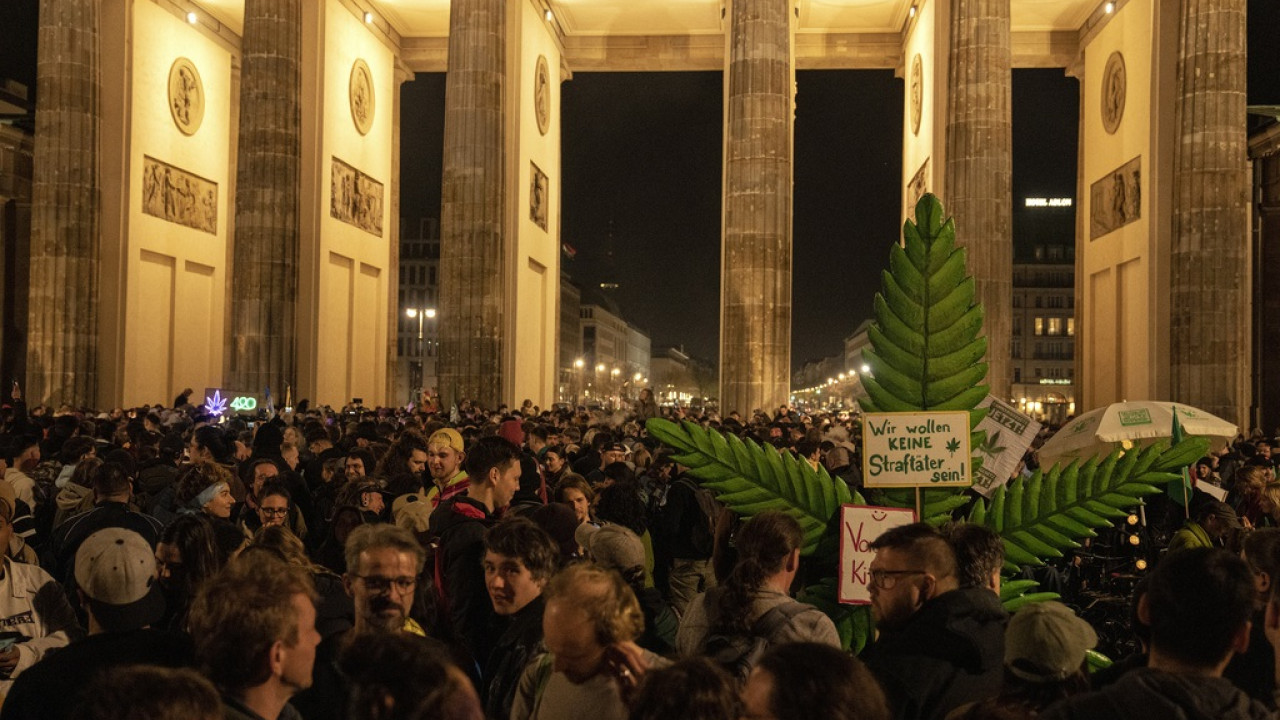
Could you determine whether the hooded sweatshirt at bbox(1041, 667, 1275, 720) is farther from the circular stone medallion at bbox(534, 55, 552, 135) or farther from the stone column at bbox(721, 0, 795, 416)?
the circular stone medallion at bbox(534, 55, 552, 135)

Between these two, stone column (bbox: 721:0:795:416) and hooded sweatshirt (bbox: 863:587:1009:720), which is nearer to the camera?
hooded sweatshirt (bbox: 863:587:1009:720)

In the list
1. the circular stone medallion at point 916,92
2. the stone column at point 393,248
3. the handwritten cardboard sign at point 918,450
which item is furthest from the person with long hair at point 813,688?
the stone column at point 393,248

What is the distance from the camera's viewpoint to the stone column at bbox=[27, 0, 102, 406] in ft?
93.1

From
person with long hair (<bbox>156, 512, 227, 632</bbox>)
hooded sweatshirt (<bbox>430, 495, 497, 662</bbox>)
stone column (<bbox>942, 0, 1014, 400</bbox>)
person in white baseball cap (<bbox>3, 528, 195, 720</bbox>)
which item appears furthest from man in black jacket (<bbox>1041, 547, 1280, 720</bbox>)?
stone column (<bbox>942, 0, 1014, 400</bbox>)

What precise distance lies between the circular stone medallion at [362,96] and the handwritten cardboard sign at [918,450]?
101 ft

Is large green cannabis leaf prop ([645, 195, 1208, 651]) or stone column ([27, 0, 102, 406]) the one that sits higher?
stone column ([27, 0, 102, 406])

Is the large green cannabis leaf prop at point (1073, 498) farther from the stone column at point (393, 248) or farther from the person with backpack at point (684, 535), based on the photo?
the stone column at point (393, 248)

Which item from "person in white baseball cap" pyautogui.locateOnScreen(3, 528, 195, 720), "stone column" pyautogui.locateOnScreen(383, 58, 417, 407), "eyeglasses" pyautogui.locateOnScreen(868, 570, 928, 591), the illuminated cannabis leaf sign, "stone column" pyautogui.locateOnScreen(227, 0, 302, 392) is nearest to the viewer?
"person in white baseball cap" pyautogui.locateOnScreen(3, 528, 195, 720)

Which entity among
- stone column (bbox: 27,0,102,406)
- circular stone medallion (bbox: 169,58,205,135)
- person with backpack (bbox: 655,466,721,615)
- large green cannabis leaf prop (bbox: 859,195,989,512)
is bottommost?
person with backpack (bbox: 655,466,721,615)

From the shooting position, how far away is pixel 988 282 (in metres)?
26.2

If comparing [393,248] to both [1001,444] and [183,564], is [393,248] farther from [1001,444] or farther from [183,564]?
[183,564]

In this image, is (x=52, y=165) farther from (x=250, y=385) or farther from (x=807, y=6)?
(x=807, y=6)

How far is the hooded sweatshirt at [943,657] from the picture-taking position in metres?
4.34

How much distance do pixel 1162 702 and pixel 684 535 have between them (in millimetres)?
6292
